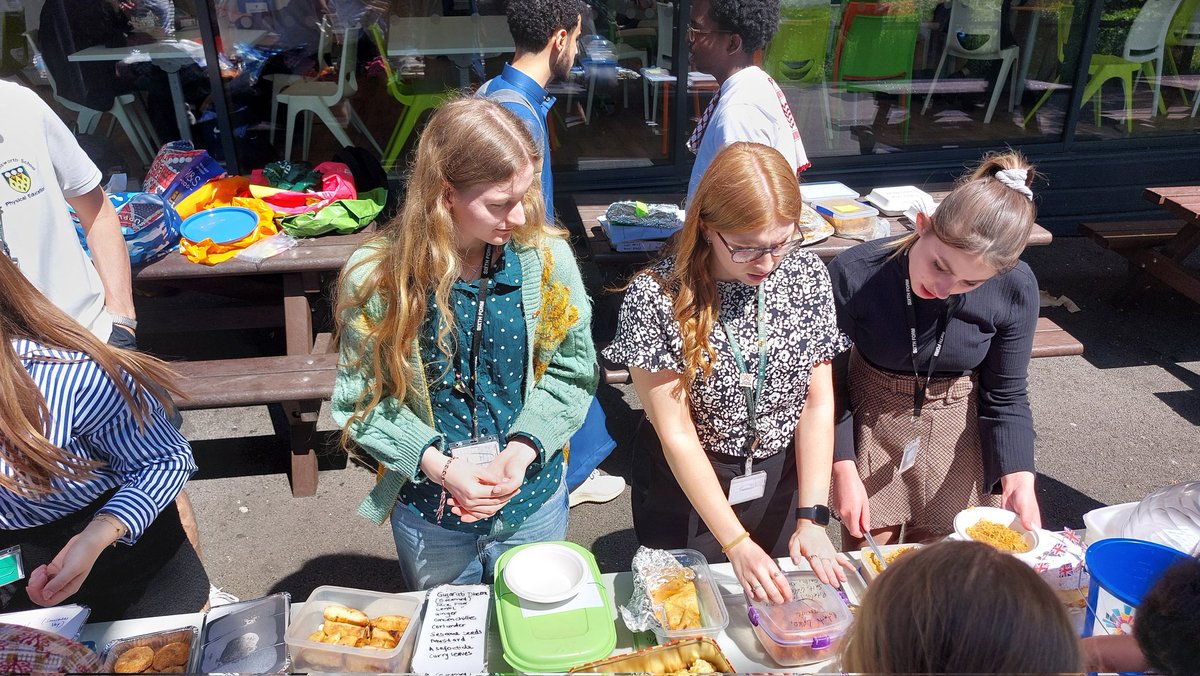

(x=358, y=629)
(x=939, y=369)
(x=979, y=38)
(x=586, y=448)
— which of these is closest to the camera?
(x=358, y=629)

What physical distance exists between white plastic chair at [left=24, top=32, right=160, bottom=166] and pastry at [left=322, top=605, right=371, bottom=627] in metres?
4.56

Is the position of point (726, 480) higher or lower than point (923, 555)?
lower

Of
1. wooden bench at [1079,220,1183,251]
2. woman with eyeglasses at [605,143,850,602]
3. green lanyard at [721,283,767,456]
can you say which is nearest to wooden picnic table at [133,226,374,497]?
woman with eyeglasses at [605,143,850,602]

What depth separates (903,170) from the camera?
5.72 meters

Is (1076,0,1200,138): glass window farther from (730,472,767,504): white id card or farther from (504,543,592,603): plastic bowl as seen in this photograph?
(504,543,592,603): plastic bowl

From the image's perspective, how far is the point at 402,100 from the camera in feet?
17.6

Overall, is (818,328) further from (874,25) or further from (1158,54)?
(1158,54)

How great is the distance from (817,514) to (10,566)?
161 cm

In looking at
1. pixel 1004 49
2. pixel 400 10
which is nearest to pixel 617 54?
pixel 400 10

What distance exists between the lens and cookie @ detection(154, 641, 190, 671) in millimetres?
1484

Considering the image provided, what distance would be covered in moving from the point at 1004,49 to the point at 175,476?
20.6 feet

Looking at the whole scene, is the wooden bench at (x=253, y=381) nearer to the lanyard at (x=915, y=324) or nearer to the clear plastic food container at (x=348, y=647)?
the clear plastic food container at (x=348, y=647)

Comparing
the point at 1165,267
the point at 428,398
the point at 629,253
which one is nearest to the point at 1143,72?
the point at 1165,267

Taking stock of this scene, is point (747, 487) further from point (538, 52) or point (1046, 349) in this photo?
point (1046, 349)
